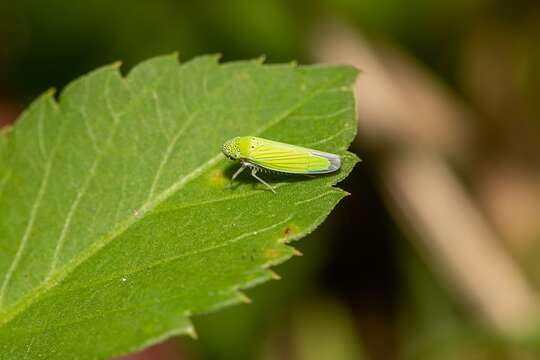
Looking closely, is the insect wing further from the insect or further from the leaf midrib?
the leaf midrib

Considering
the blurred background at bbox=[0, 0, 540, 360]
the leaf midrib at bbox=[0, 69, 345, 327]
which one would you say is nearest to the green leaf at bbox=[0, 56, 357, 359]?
the leaf midrib at bbox=[0, 69, 345, 327]

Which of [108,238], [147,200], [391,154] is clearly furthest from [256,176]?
[391,154]

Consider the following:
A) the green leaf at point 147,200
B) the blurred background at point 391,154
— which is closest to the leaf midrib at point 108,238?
the green leaf at point 147,200

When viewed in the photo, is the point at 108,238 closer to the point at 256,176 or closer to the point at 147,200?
the point at 147,200

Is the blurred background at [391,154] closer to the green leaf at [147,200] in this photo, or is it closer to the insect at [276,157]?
the insect at [276,157]

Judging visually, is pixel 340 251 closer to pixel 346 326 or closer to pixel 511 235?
pixel 346 326

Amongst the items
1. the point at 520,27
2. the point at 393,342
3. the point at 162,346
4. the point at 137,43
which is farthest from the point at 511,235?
the point at 137,43

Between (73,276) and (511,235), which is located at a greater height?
(511,235)
